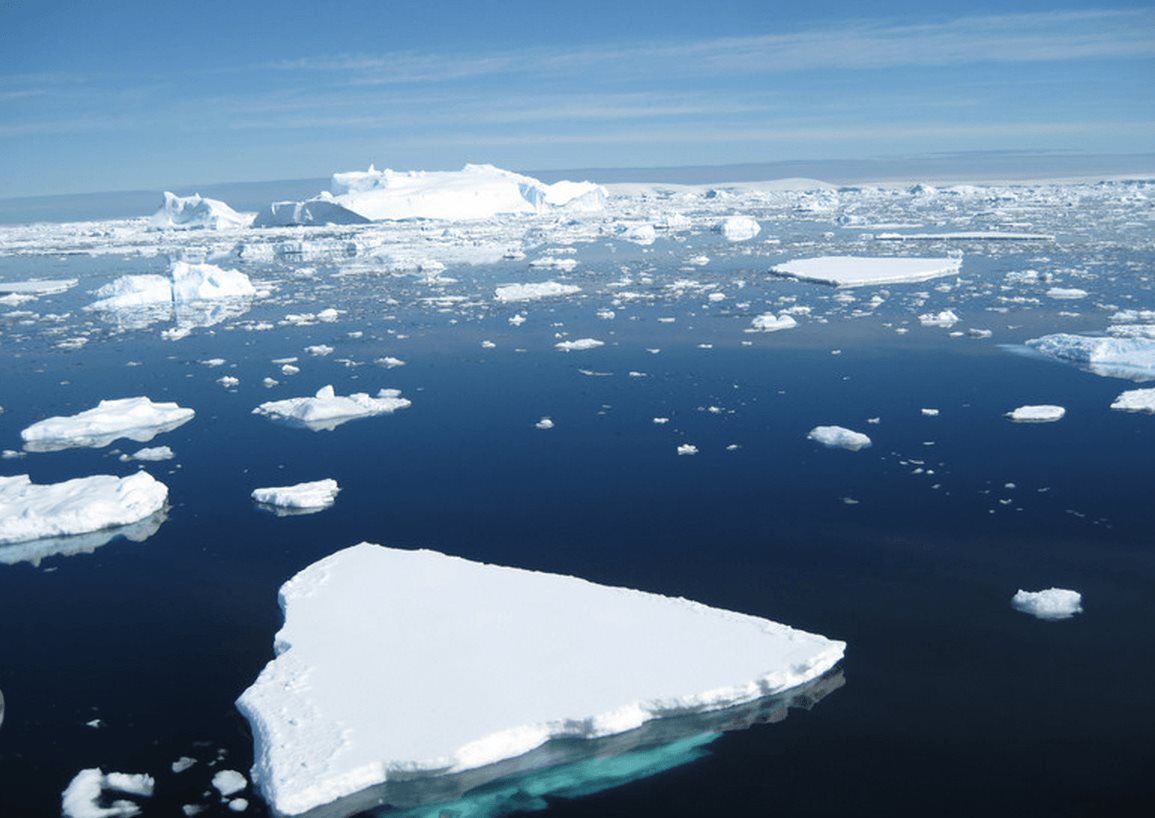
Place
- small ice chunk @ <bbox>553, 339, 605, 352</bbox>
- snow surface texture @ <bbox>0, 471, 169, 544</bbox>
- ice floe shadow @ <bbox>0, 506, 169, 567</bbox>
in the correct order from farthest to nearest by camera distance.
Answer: small ice chunk @ <bbox>553, 339, 605, 352</bbox> < snow surface texture @ <bbox>0, 471, 169, 544</bbox> < ice floe shadow @ <bbox>0, 506, 169, 567</bbox>

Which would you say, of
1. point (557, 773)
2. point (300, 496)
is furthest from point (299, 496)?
point (557, 773)

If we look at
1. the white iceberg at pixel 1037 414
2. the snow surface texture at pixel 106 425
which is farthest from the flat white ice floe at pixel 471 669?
the white iceberg at pixel 1037 414

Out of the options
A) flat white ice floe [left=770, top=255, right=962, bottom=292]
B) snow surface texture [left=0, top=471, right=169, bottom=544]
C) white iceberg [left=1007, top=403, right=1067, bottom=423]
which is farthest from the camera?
flat white ice floe [left=770, top=255, right=962, bottom=292]

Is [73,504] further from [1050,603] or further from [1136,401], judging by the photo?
[1136,401]

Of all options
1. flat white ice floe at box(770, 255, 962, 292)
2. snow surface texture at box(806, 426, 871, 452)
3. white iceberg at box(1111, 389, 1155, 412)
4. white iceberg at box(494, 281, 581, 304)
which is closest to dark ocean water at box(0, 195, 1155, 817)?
snow surface texture at box(806, 426, 871, 452)

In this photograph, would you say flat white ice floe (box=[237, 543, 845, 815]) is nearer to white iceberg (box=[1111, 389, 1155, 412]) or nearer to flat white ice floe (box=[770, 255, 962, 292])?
white iceberg (box=[1111, 389, 1155, 412])

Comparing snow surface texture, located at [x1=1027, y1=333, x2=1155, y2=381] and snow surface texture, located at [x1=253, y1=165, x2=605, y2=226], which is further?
snow surface texture, located at [x1=253, y1=165, x2=605, y2=226]

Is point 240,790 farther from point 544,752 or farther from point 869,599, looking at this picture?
point 869,599
